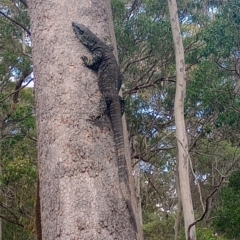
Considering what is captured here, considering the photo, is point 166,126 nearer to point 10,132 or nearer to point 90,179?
point 10,132

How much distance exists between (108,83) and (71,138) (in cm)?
29

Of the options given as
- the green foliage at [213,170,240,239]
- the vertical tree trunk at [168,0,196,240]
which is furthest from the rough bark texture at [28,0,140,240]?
the green foliage at [213,170,240,239]

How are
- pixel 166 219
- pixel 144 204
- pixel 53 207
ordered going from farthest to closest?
pixel 144 204, pixel 166 219, pixel 53 207

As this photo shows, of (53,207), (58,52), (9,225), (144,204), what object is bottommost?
(53,207)

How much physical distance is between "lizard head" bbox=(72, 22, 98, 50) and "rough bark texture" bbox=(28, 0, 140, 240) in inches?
1.4

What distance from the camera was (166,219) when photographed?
1661cm

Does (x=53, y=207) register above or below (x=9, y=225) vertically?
below

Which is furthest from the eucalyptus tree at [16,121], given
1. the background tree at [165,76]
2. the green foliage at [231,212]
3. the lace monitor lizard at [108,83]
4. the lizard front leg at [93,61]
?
the lizard front leg at [93,61]

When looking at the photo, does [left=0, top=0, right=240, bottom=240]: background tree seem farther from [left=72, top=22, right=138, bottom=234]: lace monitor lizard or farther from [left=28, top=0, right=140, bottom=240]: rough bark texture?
[left=28, top=0, right=140, bottom=240]: rough bark texture

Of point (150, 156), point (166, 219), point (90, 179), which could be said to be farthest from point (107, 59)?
point (166, 219)

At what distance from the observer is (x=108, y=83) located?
1.85m

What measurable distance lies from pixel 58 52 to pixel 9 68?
11.2 meters

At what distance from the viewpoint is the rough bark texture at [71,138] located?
1550mm

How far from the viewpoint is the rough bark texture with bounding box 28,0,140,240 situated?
1.55m
